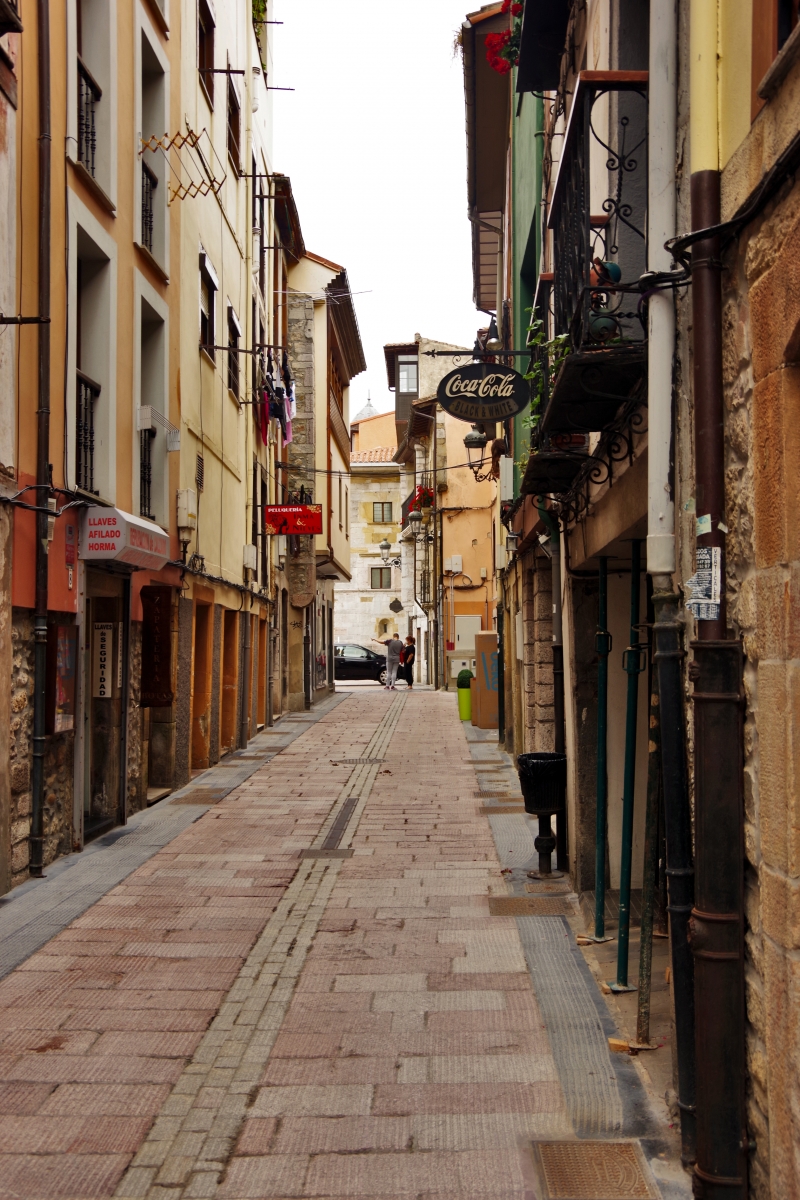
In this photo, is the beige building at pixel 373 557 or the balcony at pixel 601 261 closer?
the balcony at pixel 601 261

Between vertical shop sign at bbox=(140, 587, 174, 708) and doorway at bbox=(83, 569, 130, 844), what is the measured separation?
0.88m

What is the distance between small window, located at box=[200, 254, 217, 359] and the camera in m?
15.7

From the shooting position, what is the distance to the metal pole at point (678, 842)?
4.12m

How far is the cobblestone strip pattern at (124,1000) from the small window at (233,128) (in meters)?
11.7

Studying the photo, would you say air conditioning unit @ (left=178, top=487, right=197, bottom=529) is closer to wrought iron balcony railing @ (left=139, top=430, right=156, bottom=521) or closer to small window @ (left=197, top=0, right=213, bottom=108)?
wrought iron balcony railing @ (left=139, top=430, right=156, bottom=521)

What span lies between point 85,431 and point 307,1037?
6.71 m

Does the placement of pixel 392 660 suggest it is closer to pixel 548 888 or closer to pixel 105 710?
pixel 105 710

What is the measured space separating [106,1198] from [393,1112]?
1.14 meters

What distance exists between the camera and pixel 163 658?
12.3m

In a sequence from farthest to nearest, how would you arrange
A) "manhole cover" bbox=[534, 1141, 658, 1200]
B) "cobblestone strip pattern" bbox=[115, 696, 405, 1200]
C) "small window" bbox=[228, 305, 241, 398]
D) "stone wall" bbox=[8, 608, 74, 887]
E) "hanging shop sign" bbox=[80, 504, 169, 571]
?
"small window" bbox=[228, 305, 241, 398] < "hanging shop sign" bbox=[80, 504, 169, 571] < "stone wall" bbox=[8, 608, 74, 887] < "cobblestone strip pattern" bbox=[115, 696, 405, 1200] < "manhole cover" bbox=[534, 1141, 658, 1200]

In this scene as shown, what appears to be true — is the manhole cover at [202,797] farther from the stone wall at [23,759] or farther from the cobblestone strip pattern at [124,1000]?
the stone wall at [23,759]

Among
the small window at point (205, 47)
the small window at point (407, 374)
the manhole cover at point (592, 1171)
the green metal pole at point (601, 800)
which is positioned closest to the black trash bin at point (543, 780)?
the green metal pole at point (601, 800)

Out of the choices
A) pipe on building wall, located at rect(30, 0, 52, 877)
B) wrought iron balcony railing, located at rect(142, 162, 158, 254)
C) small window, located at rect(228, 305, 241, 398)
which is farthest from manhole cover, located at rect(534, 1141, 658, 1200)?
small window, located at rect(228, 305, 241, 398)

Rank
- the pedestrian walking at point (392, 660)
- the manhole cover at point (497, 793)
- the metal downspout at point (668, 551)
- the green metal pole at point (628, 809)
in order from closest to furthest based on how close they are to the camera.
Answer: the metal downspout at point (668, 551), the green metal pole at point (628, 809), the manhole cover at point (497, 793), the pedestrian walking at point (392, 660)
